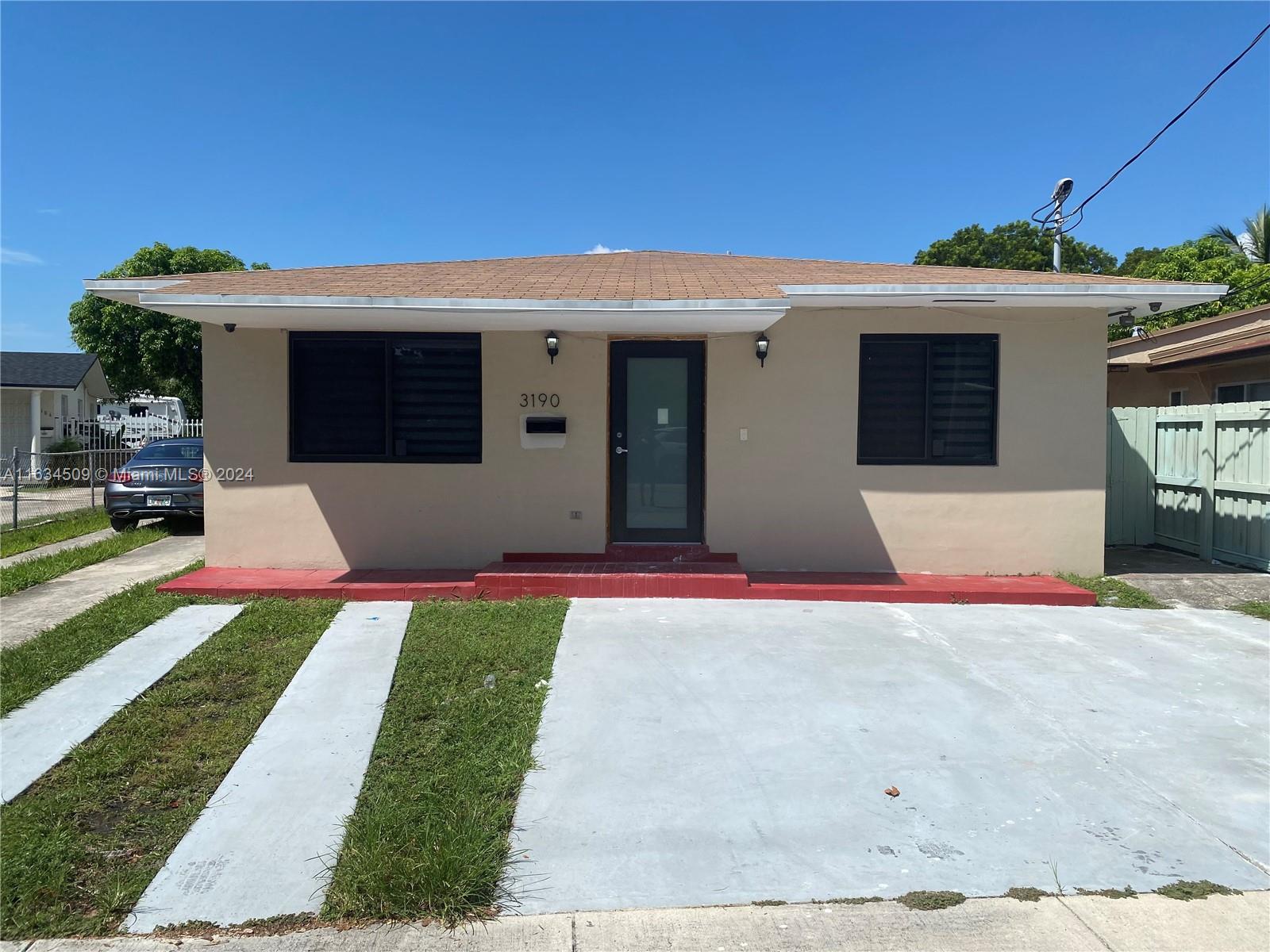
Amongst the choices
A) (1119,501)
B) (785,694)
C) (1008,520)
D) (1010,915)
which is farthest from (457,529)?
(1119,501)

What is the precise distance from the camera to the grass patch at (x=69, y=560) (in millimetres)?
7863

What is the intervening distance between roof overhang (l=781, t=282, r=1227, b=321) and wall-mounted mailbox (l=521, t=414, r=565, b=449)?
2.49m

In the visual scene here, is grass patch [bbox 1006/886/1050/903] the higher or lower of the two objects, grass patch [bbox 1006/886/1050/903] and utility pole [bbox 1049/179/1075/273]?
the lower

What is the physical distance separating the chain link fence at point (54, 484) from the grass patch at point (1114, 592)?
44.2 feet

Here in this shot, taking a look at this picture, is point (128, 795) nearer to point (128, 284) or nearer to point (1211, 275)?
point (128, 284)

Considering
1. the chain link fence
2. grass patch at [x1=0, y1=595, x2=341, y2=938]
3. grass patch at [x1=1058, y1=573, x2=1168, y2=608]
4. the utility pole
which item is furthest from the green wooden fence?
the chain link fence

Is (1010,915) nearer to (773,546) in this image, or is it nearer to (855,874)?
(855,874)

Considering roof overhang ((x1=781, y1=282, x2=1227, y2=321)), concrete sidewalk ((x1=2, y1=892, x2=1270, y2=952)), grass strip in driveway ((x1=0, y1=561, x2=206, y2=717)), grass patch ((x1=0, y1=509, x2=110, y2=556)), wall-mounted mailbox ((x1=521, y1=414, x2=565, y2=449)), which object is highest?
roof overhang ((x1=781, y1=282, x2=1227, y2=321))

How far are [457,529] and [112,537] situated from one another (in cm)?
565

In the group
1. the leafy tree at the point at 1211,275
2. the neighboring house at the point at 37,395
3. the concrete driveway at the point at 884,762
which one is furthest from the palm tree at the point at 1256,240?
the neighboring house at the point at 37,395

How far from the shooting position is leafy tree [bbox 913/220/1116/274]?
3419cm

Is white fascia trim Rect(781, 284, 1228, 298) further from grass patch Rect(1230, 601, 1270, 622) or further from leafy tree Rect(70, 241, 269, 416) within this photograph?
leafy tree Rect(70, 241, 269, 416)

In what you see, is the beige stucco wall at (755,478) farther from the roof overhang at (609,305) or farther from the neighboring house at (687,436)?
→ the roof overhang at (609,305)

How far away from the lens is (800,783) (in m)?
4.05
